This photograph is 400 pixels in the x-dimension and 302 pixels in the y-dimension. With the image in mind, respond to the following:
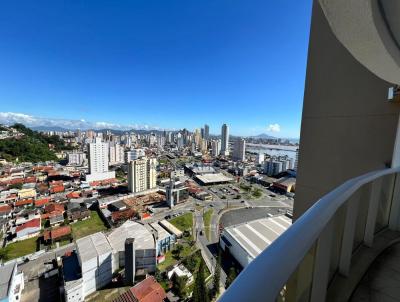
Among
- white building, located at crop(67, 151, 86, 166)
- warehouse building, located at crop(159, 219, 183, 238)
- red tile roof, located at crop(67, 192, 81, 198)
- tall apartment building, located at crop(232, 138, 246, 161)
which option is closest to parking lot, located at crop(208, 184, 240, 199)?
warehouse building, located at crop(159, 219, 183, 238)

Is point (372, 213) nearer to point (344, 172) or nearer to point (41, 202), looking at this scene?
point (344, 172)

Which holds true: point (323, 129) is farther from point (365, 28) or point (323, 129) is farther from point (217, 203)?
point (217, 203)

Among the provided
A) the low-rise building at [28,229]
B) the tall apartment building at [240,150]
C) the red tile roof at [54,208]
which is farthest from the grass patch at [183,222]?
the tall apartment building at [240,150]

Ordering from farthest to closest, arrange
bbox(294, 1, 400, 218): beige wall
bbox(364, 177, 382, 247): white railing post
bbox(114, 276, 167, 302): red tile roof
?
1. bbox(114, 276, 167, 302): red tile roof
2. bbox(294, 1, 400, 218): beige wall
3. bbox(364, 177, 382, 247): white railing post

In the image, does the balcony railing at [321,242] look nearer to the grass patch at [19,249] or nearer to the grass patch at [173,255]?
the grass patch at [173,255]

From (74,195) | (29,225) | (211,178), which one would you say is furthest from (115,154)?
(29,225)

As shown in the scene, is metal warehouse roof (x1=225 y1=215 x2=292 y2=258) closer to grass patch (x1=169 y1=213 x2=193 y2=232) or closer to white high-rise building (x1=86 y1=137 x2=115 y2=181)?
grass patch (x1=169 y1=213 x2=193 y2=232)
